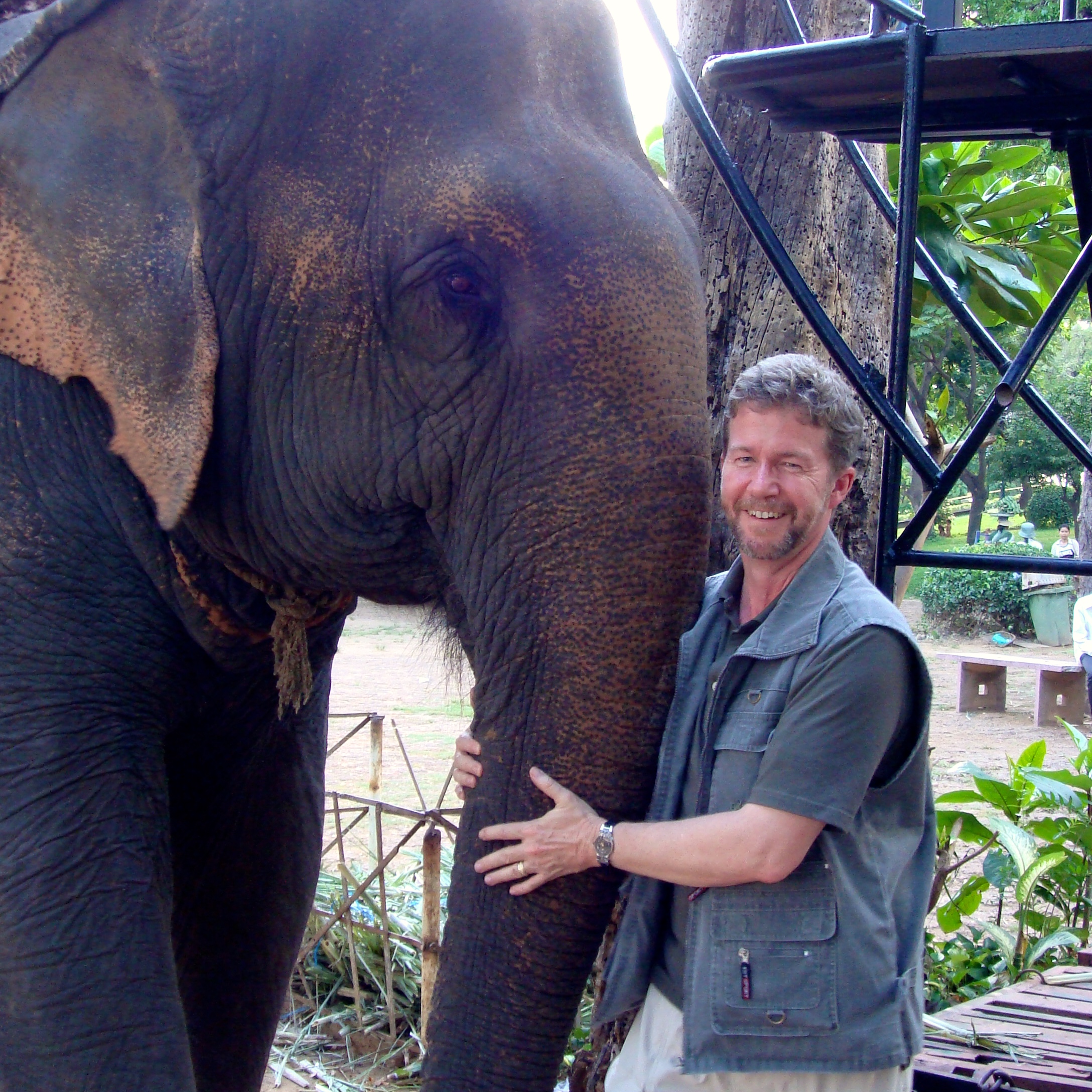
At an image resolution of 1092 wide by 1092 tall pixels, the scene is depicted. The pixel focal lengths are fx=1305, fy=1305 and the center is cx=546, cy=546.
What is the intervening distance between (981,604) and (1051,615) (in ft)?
6.25

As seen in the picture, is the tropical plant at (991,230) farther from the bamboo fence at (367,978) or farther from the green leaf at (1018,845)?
the bamboo fence at (367,978)

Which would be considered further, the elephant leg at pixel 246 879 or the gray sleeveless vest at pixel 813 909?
the elephant leg at pixel 246 879

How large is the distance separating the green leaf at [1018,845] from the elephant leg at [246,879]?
281 centimetres

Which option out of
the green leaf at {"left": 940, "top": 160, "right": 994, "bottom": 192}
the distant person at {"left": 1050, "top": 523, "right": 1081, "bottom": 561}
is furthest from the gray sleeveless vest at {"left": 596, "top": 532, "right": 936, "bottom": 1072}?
Answer: the distant person at {"left": 1050, "top": 523, "right": 1081, "bottom": 561}

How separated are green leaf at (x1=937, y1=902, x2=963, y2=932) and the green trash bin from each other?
14.0 metres

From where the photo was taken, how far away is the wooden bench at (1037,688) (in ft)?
38.0

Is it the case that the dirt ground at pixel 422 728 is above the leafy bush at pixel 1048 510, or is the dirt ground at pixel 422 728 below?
below

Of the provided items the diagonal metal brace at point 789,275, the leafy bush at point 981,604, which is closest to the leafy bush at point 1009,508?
the leafy bush at point 981,604

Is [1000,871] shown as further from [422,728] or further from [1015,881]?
[422,728]

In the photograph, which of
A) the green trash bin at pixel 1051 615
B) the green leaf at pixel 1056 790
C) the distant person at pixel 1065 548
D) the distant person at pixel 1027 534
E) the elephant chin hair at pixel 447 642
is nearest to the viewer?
the elephant chin hair at pixel 447 642

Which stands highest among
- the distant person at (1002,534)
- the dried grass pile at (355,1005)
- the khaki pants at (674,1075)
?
the distant person at (1002,534)

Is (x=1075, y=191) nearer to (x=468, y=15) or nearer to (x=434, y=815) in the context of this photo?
(x=468, y=15)

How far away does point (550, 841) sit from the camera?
66.1 inches

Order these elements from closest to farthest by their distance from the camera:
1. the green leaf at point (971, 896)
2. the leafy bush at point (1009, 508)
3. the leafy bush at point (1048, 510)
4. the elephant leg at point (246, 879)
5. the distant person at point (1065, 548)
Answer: the elephant leg at point (246, 879), the green leaf at point (971, 896), the distant person at point (1065, 548), the leafy bush at point (1009, 508), the leafy bush at point (1048, 510)
